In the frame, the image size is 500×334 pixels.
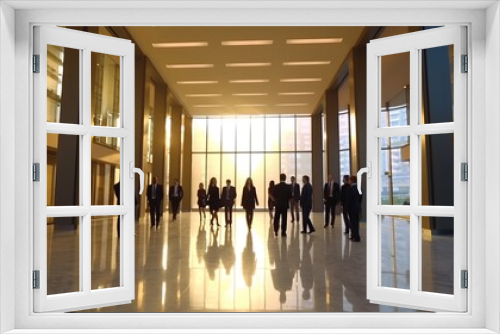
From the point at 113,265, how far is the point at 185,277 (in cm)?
169

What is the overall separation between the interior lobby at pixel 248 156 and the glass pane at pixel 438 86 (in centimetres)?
4

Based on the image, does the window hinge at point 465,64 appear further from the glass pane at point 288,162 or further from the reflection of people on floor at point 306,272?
the glass pane at point 288,162

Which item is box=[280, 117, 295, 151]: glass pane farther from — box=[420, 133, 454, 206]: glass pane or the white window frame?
the white window frame

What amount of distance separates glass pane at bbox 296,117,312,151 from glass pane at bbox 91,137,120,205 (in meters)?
13.7

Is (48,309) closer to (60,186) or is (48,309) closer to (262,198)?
(60,186)

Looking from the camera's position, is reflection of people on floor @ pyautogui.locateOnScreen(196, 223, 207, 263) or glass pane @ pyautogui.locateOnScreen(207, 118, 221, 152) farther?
glass pane @ pyautogui.locateOnScreen(207, 118, 221, 152)

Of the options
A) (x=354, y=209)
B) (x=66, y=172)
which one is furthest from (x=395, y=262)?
(x=66, y=172)

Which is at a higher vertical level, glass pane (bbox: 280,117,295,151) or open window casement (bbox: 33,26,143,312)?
glass pane (bbox: 280,117,295,151)

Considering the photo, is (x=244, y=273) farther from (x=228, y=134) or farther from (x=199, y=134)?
A: (x=199, y=134)

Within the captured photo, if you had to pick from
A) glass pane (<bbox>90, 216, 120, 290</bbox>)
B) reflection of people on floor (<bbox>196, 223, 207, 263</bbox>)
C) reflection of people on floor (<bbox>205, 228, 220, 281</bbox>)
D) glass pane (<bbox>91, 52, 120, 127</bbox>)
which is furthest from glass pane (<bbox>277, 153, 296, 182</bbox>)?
glass pane (<bbox>90, 216, 120, 290</bbox>)

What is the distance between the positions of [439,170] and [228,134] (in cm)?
2168

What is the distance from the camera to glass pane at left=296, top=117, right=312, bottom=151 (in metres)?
31.6

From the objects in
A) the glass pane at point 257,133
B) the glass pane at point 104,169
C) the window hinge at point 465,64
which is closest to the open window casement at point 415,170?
the window hinge at point 465,64

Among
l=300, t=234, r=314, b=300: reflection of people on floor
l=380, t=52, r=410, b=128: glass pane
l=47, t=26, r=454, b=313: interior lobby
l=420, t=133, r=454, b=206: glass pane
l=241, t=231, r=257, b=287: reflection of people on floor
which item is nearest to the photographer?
l=300, t=234, r=314, b=300: reflection of people on floor
